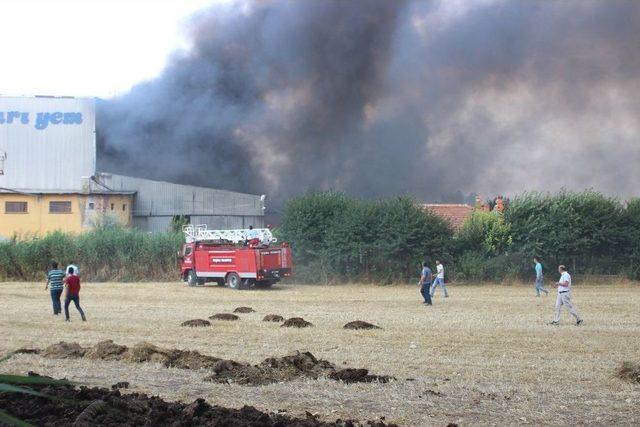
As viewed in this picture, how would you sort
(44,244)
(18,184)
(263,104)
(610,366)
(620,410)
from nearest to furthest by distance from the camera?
(620,410) < (610,366) < (44,244) < (18,184) < (263,104)

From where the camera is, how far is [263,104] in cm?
6494

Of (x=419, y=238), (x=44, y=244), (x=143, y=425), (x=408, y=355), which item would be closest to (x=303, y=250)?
(x=419, y=238)

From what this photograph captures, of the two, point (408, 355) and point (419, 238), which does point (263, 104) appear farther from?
point (408, 355)

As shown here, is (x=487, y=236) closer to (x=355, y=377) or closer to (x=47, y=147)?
(x=47, y=147)

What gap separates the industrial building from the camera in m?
60.3

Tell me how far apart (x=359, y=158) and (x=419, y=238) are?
63.2 feet

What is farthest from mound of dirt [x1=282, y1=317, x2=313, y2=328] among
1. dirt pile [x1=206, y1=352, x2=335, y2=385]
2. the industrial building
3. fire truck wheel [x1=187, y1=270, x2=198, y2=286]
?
the industrial building

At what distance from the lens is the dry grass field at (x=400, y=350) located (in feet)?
35.9

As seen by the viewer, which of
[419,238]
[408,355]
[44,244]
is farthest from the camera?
[44,244]

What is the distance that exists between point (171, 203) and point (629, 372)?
5070cm

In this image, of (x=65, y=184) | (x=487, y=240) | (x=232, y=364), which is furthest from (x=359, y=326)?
(x=65, y=184)

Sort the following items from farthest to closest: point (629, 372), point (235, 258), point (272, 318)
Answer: point (235, 258) → point (272, 318) → point (629, 372)

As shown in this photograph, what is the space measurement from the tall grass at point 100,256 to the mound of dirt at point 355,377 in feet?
121

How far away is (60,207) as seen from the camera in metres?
60.5
